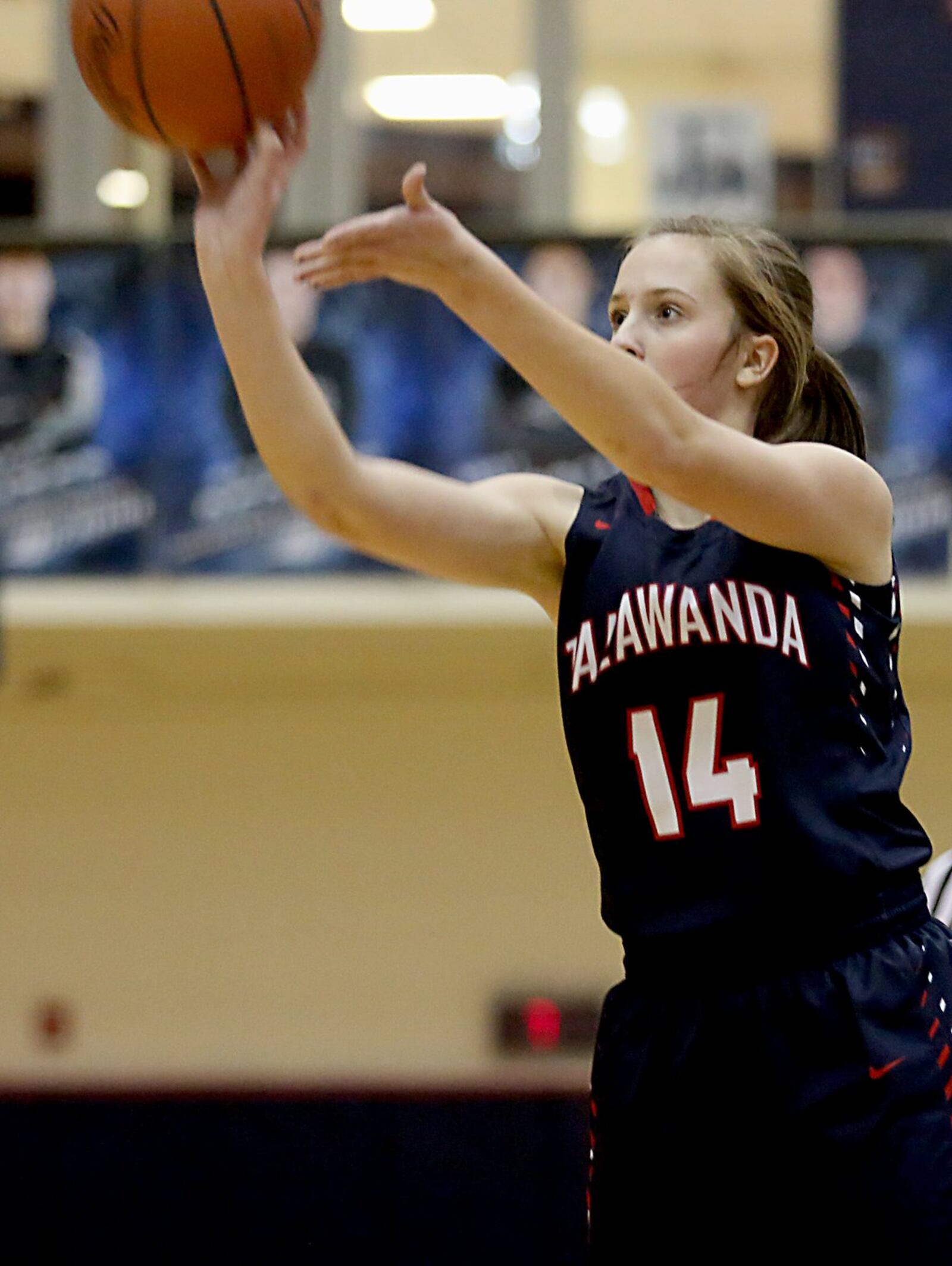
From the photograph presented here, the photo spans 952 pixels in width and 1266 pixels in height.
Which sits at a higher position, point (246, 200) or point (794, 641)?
point (246, 200)

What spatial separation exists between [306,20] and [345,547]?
6.37 m

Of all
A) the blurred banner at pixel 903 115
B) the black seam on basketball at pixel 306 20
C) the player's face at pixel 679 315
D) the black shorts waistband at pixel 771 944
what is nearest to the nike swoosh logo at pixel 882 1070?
the black shorts waistband at pixel 771 944

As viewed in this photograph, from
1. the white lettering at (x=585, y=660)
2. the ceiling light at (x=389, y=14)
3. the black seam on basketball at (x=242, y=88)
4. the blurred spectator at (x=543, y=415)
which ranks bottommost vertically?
the white lettering at (x=585, y=660)

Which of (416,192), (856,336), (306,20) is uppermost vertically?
(856,336)

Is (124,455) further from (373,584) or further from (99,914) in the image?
(99,914)

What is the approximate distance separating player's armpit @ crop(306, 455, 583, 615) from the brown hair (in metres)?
0.34

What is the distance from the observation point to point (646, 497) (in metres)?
2.64

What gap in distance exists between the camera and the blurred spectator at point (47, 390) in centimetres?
887

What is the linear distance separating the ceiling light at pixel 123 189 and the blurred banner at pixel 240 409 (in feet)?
4.28

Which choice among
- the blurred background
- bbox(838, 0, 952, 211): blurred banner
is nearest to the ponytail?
the blurred background

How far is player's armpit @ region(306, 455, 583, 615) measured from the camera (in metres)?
2.43

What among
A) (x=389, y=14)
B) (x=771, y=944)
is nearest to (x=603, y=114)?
(x=389, y=14)

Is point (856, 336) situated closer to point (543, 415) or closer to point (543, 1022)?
point (543, 415)

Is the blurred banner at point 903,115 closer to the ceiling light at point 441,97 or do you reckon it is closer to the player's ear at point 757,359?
the ceiling light at point 441,97
